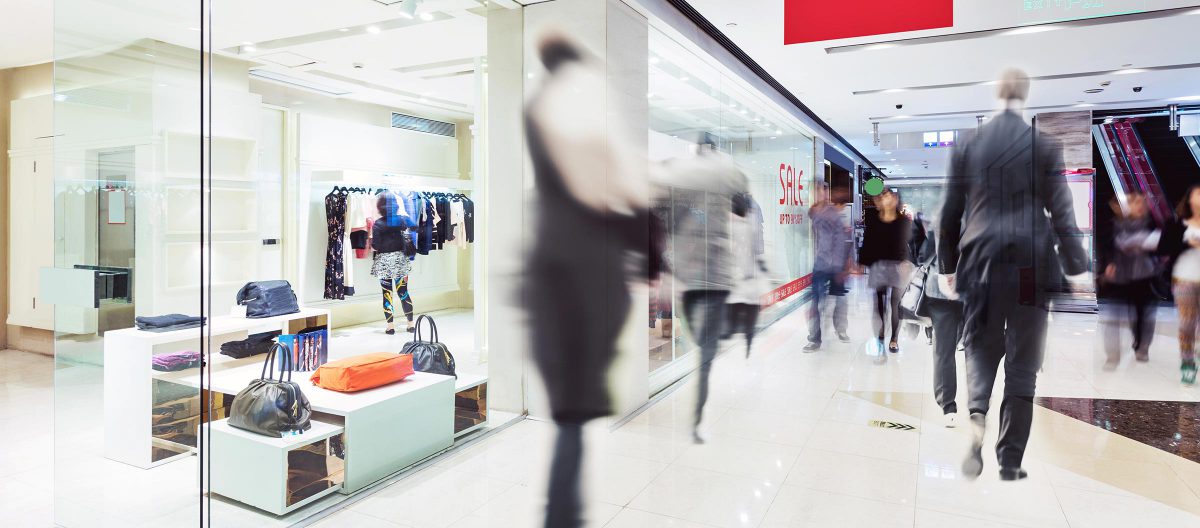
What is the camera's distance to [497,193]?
1170 mm

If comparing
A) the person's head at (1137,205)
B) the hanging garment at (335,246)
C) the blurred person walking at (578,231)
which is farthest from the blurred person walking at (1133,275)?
the hanging garment at (335,246)

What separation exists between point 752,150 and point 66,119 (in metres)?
1.88

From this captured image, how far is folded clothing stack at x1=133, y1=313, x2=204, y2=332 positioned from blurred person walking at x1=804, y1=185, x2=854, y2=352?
143 centimetres

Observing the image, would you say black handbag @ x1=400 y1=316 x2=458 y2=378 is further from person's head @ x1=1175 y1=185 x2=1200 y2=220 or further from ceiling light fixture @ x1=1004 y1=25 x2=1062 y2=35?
person's head @ x1=1175 y1=185 x2=1200 y2=220

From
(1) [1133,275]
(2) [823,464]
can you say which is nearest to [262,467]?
(2) [823,464]

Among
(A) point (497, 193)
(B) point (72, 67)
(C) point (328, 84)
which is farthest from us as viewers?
(C) point (328, 84)

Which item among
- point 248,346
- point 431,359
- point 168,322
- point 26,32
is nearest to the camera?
point 168,322

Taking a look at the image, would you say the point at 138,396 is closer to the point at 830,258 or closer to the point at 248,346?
the point at 248,346

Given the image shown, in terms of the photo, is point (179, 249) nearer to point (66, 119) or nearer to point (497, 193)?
point (66, 119)

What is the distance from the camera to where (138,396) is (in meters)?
1.90

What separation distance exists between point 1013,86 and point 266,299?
11.5 ft

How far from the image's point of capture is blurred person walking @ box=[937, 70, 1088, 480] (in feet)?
3.35

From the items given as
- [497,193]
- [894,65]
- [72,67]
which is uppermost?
[72,67]

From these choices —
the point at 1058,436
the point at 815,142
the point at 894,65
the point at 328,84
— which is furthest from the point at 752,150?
the point at 328,84
